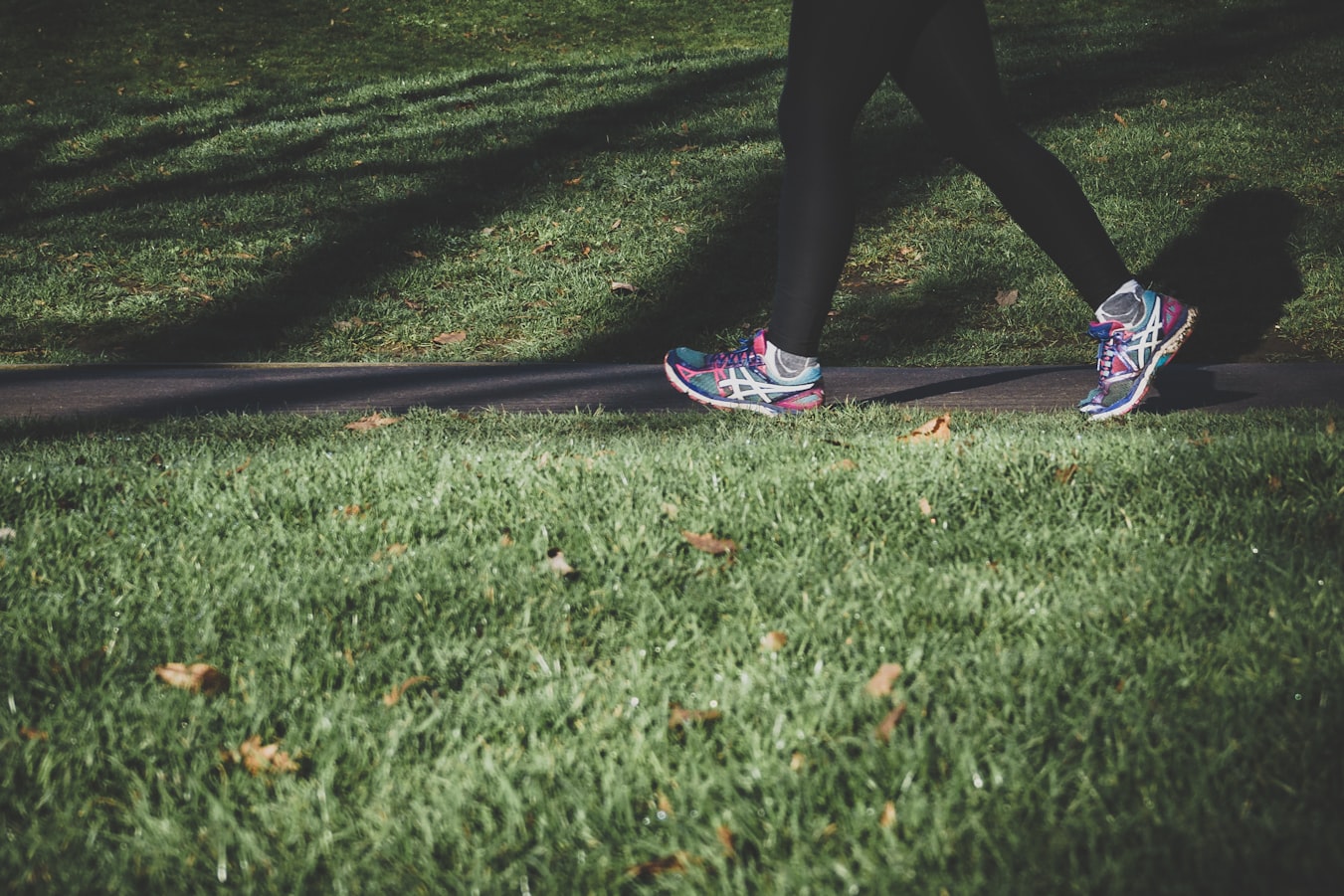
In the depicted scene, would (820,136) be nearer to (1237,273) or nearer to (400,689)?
(400,689)

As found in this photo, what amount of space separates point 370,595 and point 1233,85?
32.9 ft

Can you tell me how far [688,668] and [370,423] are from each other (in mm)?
2359

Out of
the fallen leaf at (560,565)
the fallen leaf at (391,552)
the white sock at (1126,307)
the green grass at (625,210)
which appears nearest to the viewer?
the fallen leaf at (560,565)

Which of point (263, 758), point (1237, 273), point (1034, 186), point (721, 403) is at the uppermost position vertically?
point (1034, 186)

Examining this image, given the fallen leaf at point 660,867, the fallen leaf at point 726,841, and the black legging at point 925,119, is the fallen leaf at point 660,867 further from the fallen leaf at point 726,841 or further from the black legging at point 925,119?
the black legging at point 925,119

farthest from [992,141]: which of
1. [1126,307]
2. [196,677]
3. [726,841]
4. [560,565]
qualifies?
[196,677]

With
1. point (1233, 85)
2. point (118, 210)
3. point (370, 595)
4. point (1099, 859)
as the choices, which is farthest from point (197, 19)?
point (1099, 859)

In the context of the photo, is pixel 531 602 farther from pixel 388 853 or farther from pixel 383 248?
pixel 383 248

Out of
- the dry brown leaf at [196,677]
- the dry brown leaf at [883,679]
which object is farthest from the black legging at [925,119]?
the dry brown leaf at [196,677]

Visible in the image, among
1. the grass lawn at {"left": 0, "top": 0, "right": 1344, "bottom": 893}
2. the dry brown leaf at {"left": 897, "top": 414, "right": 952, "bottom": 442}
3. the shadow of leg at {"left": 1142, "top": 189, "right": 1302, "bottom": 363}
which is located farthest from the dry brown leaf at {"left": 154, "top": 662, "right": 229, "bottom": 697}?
the shadow of leg at {"left": 1142, "top": 189, "right": 1302, "bottom": 363}

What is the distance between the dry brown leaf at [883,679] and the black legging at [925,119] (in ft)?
5.33

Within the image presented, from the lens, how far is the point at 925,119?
2979 mm

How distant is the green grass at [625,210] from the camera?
6152 mm

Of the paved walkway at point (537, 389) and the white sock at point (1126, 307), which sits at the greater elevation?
the white sock at point (1126, 307)
